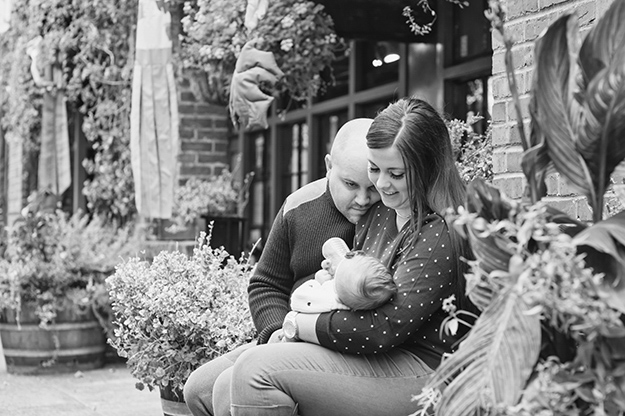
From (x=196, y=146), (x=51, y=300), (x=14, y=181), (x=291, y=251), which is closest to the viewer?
(x=291, y=251)

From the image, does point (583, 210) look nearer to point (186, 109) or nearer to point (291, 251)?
point (291, 251)

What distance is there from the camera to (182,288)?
3.35m

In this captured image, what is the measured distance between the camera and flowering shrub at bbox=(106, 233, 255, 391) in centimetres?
326

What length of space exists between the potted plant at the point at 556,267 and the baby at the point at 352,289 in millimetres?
486

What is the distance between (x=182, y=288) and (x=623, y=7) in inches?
86.0

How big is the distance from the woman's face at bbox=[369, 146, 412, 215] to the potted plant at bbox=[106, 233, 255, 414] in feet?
3.52

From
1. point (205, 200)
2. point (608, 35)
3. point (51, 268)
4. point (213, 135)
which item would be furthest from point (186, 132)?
point (608, 35)

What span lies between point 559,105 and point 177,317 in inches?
77.9

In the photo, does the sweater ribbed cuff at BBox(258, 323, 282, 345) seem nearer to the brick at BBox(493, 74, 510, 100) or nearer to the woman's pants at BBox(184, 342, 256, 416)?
the woman's pants at BBox(184, 342, 256, 416)

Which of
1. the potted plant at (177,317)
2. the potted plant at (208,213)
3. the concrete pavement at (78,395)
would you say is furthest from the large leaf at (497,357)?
the potted plant at (208,213)

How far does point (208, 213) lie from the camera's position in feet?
19.5

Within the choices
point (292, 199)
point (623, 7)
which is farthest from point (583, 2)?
point (292, 199)

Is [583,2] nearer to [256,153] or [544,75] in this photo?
[544,75]

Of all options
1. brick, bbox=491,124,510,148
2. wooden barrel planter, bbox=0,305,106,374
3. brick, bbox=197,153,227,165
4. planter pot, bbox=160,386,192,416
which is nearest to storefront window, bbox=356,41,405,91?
brick, bbox=197,153,227,165
